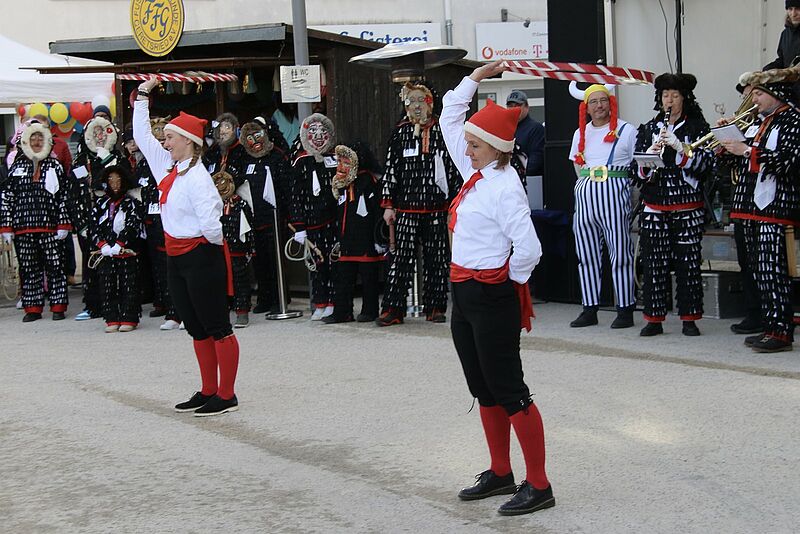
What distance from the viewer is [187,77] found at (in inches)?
538

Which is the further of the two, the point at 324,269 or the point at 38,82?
the point at 38,82

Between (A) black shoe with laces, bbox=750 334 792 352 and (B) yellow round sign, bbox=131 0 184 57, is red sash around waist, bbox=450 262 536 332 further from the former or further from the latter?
(B) yellow round sign, bbox=131 0 184 57

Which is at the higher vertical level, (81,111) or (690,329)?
(81,111)

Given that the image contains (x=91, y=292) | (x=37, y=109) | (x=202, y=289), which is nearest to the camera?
(x=202, y=289)

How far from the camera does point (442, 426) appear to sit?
285 inches

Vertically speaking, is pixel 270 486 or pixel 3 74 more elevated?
pixel 3 74

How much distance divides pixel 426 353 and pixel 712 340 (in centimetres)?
225

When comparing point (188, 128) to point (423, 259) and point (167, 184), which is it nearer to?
point (167, 184)

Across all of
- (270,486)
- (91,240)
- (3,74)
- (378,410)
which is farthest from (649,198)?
(3,74)

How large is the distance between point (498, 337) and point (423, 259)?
6.03 m

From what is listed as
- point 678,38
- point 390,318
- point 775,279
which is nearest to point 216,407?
point 390,318

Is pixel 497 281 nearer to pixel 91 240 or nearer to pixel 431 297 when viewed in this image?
pixel 431 297

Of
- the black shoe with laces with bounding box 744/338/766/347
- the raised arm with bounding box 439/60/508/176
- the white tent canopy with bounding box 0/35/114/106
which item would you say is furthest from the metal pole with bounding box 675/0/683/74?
the white tent canopy with bounding box 0/35/114/106

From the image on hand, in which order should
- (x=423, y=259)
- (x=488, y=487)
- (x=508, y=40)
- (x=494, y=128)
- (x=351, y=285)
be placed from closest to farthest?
(x=494, y=128)
(x=488, y=487)
(x=423, y=259)
(x=351, y=285)
(x=508, y=40)
